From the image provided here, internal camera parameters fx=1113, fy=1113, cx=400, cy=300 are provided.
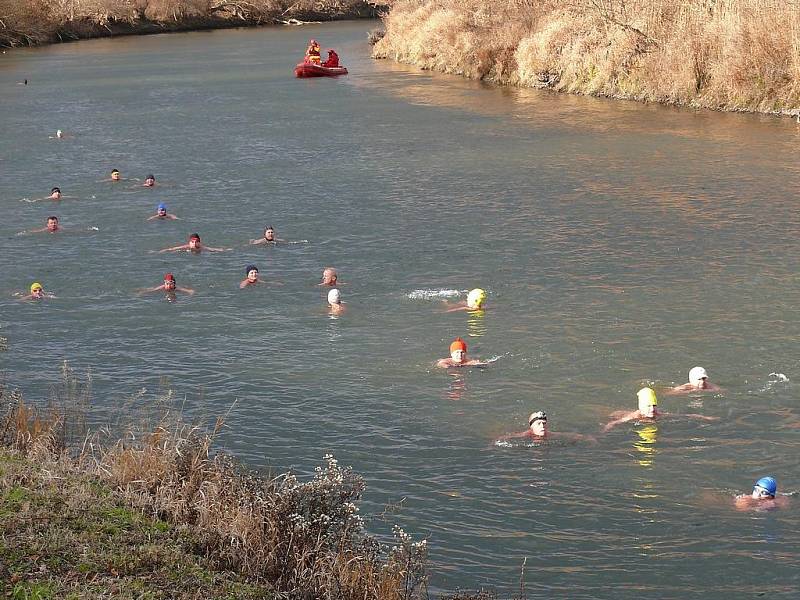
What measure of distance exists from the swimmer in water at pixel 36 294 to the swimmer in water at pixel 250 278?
4.16 metres

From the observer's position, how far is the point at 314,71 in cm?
6100

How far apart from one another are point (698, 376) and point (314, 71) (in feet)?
150

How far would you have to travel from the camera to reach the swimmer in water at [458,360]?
1991cm

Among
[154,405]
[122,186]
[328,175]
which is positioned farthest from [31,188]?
[154,405]

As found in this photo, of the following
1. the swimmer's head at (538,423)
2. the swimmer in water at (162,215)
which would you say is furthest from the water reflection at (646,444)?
the swimmer in water at (162,215)

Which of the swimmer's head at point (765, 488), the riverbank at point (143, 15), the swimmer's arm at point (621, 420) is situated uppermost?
the riverbank at point (143, 15)

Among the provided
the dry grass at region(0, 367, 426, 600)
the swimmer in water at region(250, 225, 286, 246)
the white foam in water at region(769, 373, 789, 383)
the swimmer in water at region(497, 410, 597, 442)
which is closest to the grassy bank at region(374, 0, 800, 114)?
the swimmer in water at region(250, 225, 286, 246)

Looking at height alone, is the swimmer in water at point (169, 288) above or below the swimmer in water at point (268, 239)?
below

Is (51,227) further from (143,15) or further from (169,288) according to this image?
(143,15)

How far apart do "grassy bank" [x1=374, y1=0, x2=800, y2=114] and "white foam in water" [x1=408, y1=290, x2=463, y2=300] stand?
2424 centimetres

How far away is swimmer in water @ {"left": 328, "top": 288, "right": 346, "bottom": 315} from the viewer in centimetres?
2328

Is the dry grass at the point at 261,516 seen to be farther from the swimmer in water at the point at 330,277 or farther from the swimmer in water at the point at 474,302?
the swimmer in water at the point at 330,277

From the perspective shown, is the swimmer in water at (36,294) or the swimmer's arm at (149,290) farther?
the swimmer's arm at (149,290)

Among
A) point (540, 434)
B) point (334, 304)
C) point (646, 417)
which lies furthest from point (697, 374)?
point (334, 304)
